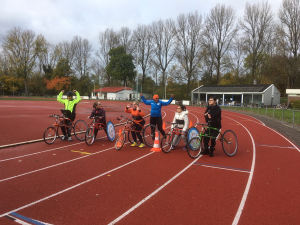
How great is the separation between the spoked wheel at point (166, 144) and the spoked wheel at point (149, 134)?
716 mm

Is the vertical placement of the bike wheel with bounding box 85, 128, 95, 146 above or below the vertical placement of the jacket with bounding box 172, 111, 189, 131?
below

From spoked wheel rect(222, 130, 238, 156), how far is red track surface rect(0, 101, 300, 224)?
0.72 ft

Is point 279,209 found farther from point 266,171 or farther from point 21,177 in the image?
point 21,177

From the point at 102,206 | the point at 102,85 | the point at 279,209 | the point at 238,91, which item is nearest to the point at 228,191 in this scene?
the point at 279,209

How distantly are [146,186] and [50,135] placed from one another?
5.23m

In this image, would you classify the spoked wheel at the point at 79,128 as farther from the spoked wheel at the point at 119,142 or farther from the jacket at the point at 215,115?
the jacket at the point at 215,115

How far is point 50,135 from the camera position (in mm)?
8320

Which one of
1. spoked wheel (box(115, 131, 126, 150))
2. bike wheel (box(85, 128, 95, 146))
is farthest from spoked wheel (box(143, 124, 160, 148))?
bike wheel (box(85, 128, 95, 146))

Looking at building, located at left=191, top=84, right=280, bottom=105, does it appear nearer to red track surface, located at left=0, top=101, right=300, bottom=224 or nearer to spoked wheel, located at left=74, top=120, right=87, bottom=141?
spoked wheel, located at left=74, top=120, right=87, bottom=141

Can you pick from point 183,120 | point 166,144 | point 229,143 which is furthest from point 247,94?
point 166,144

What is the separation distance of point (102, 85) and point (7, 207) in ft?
254

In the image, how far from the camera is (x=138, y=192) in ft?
14.3

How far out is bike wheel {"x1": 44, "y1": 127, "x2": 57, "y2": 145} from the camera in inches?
324

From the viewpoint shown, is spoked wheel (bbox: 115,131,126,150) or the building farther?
the building
